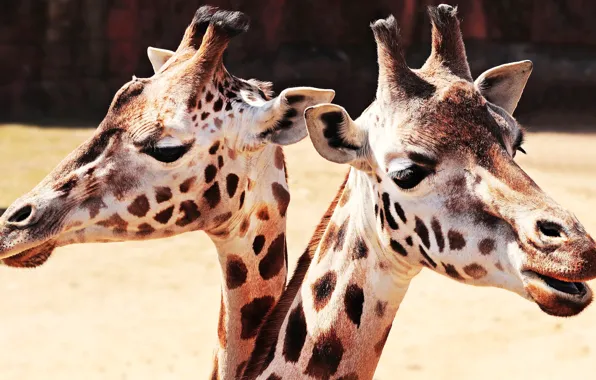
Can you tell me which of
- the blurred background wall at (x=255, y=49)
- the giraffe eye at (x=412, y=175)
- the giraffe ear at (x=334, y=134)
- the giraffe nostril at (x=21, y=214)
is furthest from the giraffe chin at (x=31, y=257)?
the blurred background wall at (x=255, y=49)

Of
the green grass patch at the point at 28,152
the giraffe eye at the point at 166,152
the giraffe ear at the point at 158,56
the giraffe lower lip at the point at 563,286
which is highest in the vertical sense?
the giraffe lower lip at the point at 563,286

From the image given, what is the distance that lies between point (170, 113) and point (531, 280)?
6.07ft

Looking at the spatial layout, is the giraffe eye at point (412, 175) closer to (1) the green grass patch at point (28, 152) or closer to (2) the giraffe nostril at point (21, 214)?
(2) the giraffe nostril at point (21, 214)

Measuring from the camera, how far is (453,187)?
326 centimetres

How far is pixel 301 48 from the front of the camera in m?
17.1

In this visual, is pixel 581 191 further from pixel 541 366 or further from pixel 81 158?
pixel 81 158

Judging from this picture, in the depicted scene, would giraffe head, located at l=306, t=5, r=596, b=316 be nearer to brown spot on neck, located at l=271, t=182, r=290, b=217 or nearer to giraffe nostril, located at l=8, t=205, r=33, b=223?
brown spot on neck, located at l=271, t=182, r=290, b=217

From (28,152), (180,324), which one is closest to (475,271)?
(180,324)

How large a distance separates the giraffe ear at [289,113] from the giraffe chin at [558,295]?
128 cm

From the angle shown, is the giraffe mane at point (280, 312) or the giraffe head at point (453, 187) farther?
the giraffe mane at point (280, 312)

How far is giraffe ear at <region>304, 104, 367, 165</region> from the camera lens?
3.37 m

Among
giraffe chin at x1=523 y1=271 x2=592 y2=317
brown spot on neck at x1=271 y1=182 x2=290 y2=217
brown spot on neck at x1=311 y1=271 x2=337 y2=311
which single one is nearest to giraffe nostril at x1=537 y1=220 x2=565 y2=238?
giraffe chin at x1=523 y1=271 x2=592 y2=317

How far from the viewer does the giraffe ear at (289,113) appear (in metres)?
3.99

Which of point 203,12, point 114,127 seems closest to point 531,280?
point 114,127
